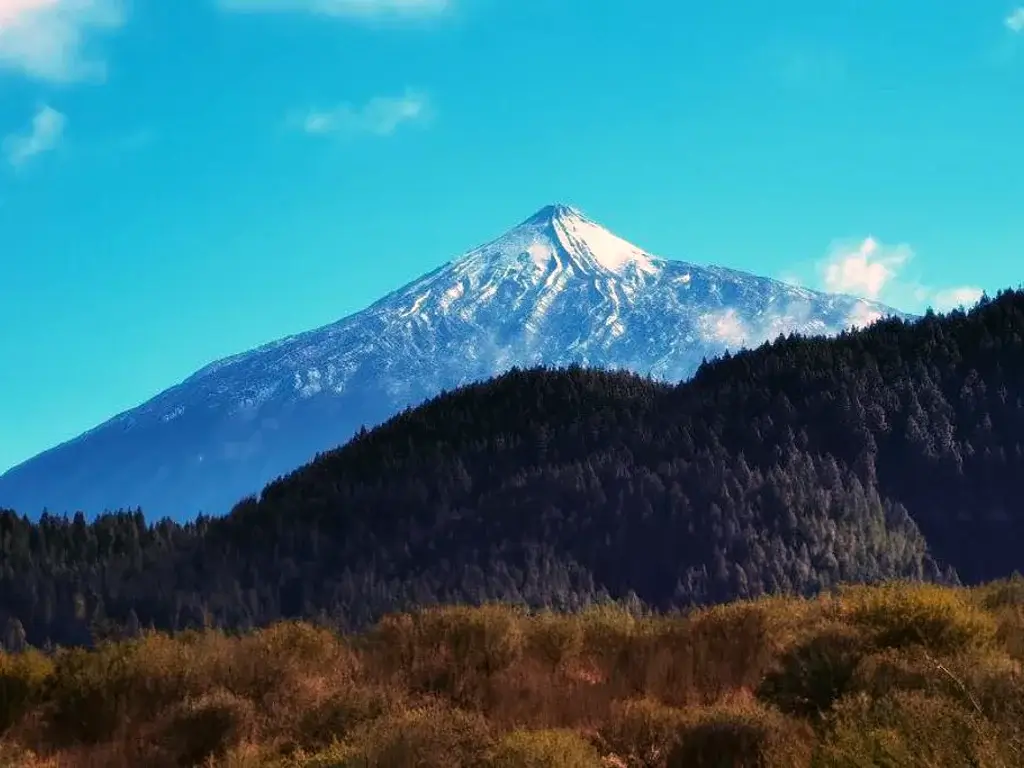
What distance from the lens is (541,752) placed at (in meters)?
9.97

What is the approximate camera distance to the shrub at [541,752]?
32.4ft

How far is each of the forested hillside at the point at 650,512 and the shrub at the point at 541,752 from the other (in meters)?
84.2

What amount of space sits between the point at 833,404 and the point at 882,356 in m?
13.1

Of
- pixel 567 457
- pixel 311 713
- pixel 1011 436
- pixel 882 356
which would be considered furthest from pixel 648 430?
pixel 311 713

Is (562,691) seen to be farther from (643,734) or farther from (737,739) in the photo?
(737,739)

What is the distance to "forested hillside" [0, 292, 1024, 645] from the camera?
10825 cm

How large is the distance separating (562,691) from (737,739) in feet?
13.7

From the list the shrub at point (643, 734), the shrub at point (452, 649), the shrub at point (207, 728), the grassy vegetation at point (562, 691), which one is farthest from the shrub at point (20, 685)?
the shrub at point (643, 734)

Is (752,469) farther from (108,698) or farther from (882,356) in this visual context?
(108,698)

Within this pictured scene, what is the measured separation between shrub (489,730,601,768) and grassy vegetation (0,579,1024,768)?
0.02m

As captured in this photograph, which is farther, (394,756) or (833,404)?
(833,404)

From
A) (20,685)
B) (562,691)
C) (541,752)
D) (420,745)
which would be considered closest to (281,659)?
(20,685)

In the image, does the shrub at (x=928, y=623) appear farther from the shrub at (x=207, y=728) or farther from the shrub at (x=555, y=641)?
the shrub at (x=207, y=728)

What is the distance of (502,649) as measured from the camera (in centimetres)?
1762
